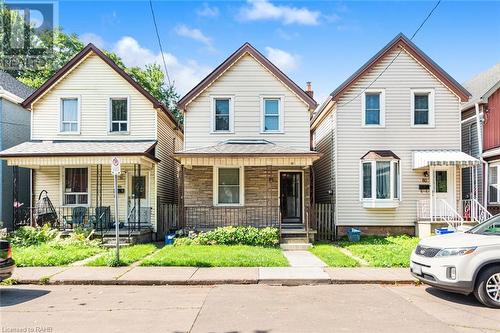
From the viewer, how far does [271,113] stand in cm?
1734

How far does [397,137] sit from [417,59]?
3.39 m

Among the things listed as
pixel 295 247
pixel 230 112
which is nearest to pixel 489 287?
pixel 295 247

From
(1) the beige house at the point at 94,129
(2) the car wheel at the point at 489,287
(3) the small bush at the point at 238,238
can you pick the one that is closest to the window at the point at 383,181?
(3) the small bush at the point at 238,238

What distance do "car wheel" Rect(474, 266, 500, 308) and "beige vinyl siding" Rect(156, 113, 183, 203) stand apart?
13.1 metres

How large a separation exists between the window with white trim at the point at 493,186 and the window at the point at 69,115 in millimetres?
17849

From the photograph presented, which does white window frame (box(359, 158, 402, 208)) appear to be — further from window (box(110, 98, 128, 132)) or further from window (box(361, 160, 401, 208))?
window (box(110, 98, 128, 132))

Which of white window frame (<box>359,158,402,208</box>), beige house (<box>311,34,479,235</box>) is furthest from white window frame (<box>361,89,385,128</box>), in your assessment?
white window frame (<box>359,158,402,208</box>)

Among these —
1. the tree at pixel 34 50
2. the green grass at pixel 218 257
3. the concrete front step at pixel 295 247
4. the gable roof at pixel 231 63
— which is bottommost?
the concrete front step at pixel 295 247

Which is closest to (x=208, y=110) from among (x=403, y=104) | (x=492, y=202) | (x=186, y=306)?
(x=403, y=104)

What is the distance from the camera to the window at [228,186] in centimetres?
1697

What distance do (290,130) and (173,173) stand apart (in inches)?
280

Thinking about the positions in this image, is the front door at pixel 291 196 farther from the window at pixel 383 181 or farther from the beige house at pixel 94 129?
the beige house at pixel 94 129

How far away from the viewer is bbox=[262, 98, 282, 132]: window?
56.8ft

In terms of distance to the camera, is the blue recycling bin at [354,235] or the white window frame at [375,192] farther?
the white window frame at [375,192]
